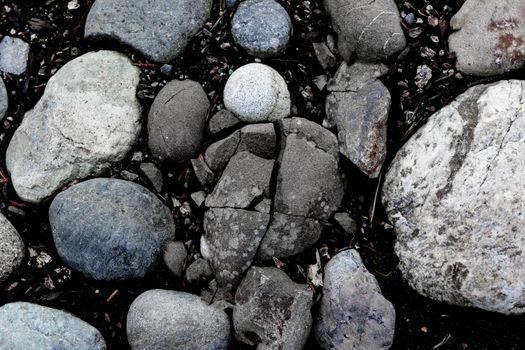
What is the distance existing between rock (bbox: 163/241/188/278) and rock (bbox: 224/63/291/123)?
763 millimetres

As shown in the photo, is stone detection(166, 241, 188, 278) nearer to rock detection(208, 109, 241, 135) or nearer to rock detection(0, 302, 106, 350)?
rock detection(0, 302, 106, 350)

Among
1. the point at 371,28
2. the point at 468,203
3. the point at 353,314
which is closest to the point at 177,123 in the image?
the point at 371,28

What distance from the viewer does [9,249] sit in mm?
3127

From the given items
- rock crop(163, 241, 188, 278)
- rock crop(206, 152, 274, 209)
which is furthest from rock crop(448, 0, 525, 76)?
rock crop(163, 241, 188, 278)

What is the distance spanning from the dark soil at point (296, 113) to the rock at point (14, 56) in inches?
1.6

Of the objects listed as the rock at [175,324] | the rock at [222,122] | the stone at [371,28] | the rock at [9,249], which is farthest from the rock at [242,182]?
the rock at [9,249]

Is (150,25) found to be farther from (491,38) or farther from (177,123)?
(491,38)

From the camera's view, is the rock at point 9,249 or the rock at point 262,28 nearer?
the rock at point 9,249

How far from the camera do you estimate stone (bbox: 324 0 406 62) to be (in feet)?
10.3

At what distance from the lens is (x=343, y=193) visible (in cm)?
316

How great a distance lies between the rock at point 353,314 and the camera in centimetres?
295

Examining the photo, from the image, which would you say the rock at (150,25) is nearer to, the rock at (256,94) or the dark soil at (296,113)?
the dark soil at (296,113)

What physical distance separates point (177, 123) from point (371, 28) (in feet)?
3.70

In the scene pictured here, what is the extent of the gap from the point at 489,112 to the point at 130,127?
1837 millimetres
